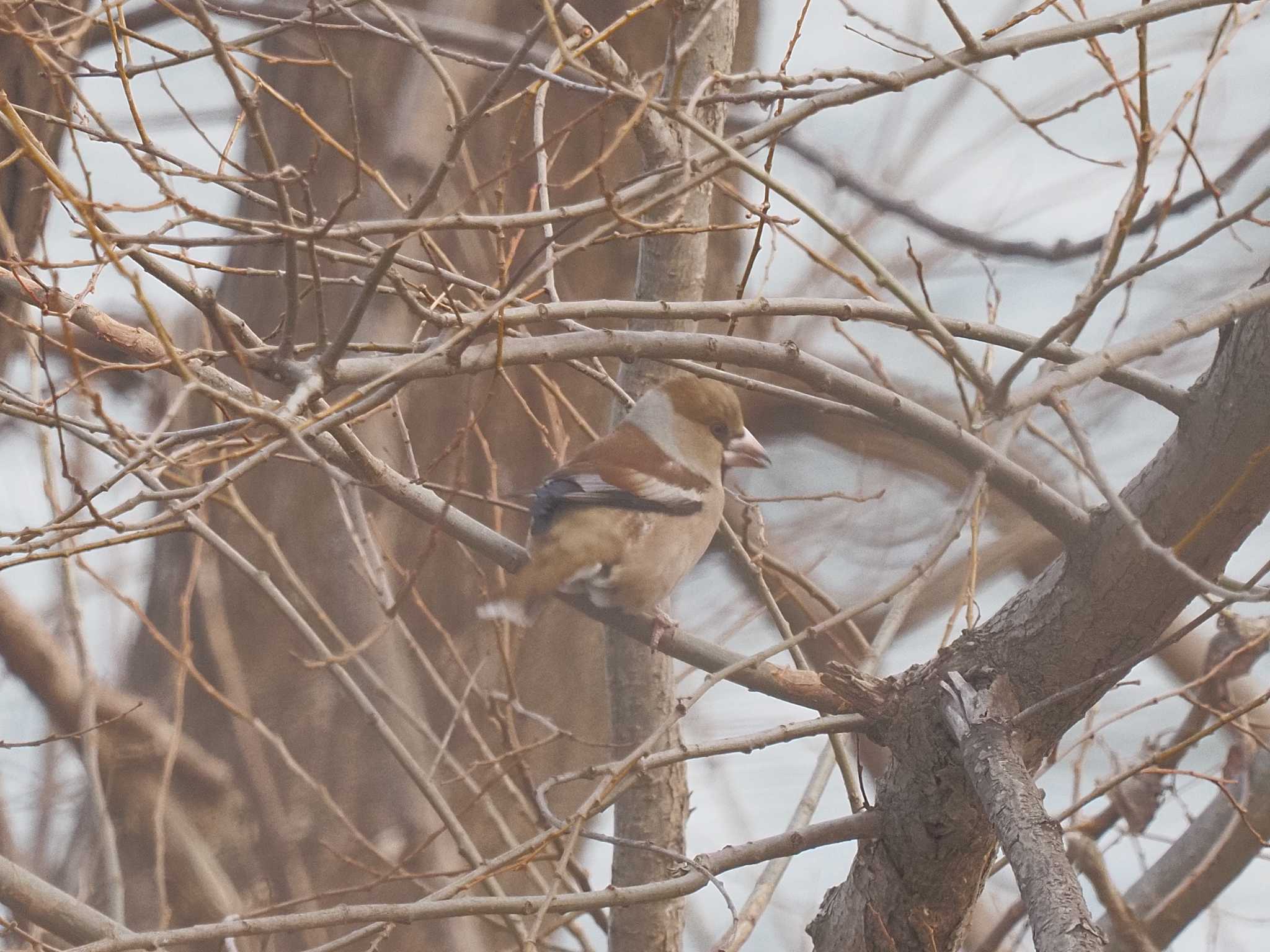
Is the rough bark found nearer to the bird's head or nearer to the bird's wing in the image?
the bird's wing

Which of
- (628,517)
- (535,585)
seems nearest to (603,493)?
(628,517)

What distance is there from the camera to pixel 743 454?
4.23m

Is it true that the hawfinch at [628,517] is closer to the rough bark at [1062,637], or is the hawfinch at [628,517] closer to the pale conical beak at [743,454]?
the pale conical beak at [743,454]

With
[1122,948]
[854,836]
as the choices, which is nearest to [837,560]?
[1122,948]

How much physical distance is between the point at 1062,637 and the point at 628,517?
140 cm

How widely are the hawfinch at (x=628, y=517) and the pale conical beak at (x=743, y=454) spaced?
0.09 meters

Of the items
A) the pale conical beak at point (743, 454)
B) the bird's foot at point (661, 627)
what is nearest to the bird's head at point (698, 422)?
the pale conical beak at point (743, 454)

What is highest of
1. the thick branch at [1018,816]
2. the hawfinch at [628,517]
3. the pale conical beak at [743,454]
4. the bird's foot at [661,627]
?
the pale conical beak at [743,454]

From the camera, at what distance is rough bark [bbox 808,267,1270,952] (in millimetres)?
2443

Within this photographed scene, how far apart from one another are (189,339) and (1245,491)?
5.10 metres

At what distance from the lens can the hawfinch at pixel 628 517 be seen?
338cm

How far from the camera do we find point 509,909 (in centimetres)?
233

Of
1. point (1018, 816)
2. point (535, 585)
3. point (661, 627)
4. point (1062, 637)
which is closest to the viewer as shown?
point (1018, 816)

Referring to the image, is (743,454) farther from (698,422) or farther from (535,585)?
(535,585)
